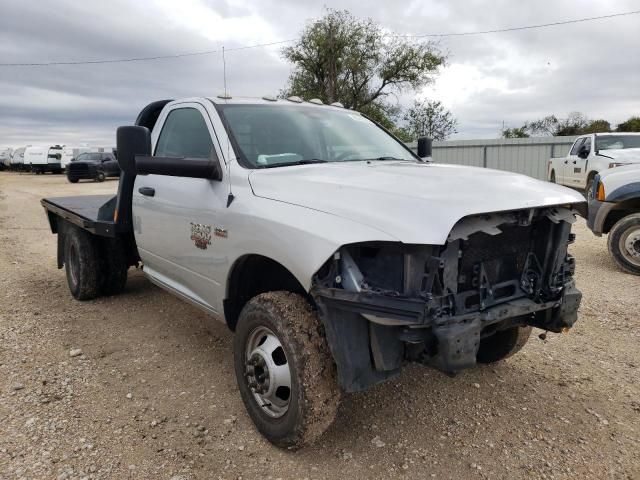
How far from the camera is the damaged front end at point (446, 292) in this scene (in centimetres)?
226

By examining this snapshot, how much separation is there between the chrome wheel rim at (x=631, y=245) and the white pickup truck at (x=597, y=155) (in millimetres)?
5956

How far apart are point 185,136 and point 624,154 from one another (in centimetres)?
1147

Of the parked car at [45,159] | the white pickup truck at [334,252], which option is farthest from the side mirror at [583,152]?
the parked car at [45,159]

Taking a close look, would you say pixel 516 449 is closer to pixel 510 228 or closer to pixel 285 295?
pixel 510 228

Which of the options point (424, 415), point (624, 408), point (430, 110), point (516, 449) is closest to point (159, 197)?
point (424, 415)

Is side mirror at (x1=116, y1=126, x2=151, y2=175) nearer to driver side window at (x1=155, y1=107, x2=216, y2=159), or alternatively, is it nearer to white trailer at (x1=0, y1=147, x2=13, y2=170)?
driver side window at (x1=155, y1=107, x2=216, y2=159)

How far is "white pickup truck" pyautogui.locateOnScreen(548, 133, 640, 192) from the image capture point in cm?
1187

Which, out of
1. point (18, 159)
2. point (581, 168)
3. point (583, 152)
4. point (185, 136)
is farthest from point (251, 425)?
point (18, 159)

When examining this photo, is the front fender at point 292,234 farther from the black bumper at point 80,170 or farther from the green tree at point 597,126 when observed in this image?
the green tree at point 597,126

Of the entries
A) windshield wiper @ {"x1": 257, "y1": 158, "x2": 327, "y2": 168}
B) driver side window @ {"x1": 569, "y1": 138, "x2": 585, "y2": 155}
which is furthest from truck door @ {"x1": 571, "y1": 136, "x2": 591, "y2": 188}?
windshield wiper @ {"x1": 257, "y1": 158, "x2": 327, "y2": 168}

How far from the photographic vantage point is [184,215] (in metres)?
3.60

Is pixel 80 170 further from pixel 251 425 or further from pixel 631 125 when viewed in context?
pixel 631 125

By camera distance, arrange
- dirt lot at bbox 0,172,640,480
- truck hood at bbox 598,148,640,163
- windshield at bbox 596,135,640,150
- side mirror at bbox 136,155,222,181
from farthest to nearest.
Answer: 1. windshield at bbox 596,135,640,150
2. truck hood at bbox 598,148,640,163
3. side mirror at bbox 136,155,222,181
4. dirt lot at bbox 0,172,640,480

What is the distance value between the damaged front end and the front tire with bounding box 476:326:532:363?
678mm
